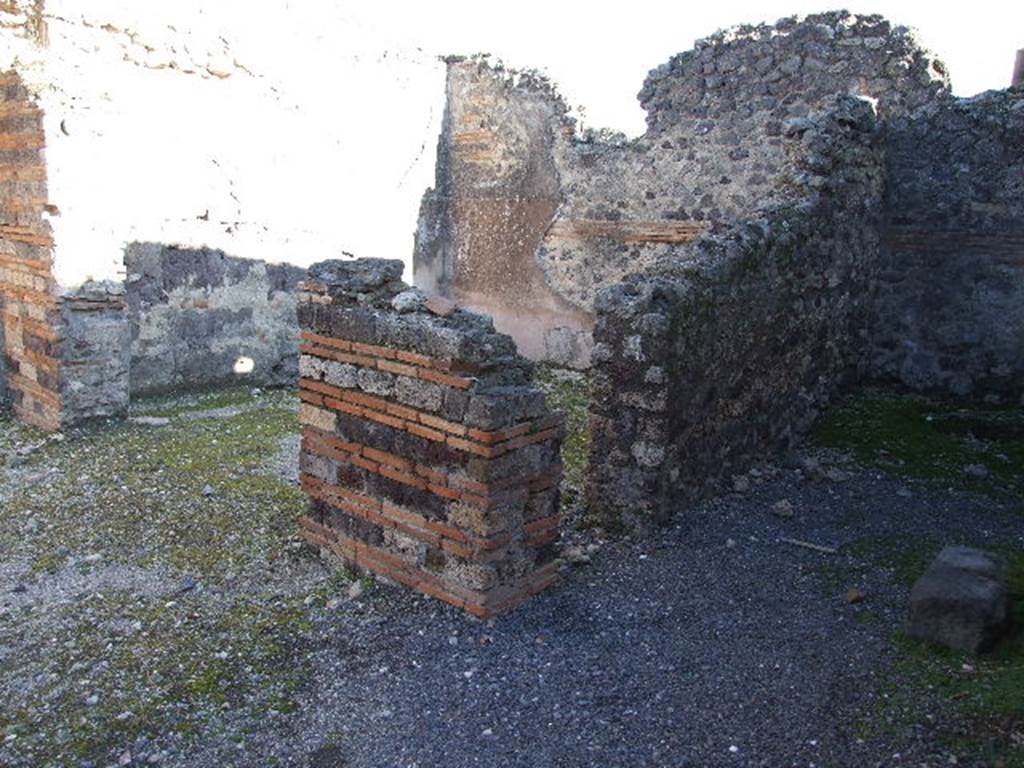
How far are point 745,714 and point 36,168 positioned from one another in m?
6.41

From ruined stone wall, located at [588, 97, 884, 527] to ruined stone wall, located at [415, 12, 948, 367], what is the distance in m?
0.45

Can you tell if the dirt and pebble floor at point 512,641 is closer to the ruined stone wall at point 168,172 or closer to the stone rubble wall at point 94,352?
the stone rubble wall at point 94,352

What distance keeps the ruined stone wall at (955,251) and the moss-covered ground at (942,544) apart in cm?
38

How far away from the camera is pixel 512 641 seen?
3.83 meters

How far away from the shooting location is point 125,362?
724 cm

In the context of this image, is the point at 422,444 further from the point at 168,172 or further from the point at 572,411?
the point at 168,172

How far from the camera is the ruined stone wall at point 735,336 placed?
4.95 m

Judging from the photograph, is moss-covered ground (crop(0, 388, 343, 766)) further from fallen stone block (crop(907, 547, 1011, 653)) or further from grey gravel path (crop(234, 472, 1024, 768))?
fallen stone block (crop(907, 547, 1011, 653))

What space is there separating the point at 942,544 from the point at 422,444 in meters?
2.99

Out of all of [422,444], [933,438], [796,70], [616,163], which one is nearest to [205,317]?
[616,163]

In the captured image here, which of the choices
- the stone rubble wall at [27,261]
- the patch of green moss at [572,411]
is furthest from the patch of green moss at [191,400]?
the patch of green moss at [572,411]

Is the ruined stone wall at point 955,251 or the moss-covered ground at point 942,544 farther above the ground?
the ruined stone wall at point 955,251

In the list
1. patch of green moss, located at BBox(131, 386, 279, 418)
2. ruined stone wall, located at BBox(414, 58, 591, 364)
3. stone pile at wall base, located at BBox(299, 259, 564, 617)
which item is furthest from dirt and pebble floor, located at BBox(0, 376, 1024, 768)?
ruined stone wall, located at BBox(414, 58, 591, 364)

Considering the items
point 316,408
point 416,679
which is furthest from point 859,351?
point 416,679
